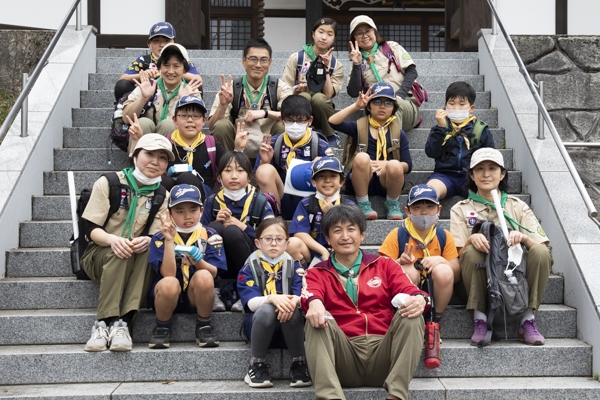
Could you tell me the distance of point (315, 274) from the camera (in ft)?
15.6

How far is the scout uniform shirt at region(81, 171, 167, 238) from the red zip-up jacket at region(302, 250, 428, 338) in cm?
128

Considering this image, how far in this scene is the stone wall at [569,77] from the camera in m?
8.59

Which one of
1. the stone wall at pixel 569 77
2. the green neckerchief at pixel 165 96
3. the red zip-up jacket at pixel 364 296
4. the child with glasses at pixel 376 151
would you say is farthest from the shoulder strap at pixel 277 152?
the stone wall at pixel 569 77

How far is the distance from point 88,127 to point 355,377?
405cm

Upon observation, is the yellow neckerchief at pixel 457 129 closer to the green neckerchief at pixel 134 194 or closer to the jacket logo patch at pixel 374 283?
the jacket logo patch at pixel 374 283

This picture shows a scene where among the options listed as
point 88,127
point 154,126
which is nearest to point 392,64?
point 154,126

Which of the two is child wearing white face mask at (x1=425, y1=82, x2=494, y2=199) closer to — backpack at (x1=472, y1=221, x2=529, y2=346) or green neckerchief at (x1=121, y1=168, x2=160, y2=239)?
backpack at (x1=472, y1=221, x2=529, y2=346)

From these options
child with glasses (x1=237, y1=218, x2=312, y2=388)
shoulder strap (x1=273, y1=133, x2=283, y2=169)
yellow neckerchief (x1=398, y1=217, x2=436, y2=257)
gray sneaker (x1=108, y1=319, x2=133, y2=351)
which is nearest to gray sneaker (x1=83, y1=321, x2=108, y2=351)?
gray sneaker (x1=108, y1=319, x2=133, y2=351)

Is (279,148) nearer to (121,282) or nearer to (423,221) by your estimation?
(423,221)

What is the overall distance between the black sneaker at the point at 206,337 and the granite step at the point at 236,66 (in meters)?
4.07

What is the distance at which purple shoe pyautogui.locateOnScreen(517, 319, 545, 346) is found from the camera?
5.02m

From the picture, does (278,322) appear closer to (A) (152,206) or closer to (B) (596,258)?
(A) (152,206)

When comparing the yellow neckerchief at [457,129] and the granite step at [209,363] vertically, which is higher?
the yellow neckerchief at [457,129]

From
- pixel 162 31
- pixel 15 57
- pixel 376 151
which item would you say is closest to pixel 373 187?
→ pixel 376 151
